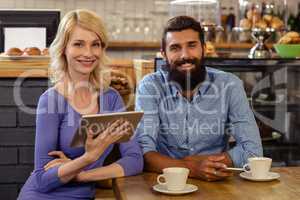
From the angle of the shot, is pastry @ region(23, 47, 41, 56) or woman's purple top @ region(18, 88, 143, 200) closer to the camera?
woman's purple top @ region(18, 88, 143, 200)

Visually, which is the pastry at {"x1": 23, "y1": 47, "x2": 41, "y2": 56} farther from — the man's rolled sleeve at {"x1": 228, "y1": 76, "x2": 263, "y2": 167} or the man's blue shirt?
the man's rolled sleeve at {"x1": 228, "y1": 76, "x2": 263, "y2": 167}

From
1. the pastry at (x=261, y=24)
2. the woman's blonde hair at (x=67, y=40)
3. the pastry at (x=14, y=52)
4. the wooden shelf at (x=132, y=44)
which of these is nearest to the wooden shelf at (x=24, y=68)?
the pastry at (x=14, y=52)

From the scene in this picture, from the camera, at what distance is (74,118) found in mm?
1950

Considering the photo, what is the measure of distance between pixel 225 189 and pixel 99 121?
406mm

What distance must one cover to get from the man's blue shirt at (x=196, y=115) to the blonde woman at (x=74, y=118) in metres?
0.18

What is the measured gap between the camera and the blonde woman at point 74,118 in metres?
1.80

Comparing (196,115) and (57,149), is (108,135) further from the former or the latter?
(196,115)

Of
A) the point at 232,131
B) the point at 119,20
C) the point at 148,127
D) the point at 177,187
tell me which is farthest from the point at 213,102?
the point at 119,20

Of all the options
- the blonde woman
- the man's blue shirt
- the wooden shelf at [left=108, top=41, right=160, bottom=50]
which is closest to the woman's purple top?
the blonde woman

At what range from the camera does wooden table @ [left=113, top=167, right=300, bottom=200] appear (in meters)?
1.47

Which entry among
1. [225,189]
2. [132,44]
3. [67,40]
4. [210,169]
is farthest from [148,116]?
[132,44]

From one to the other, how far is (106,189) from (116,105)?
31 cm

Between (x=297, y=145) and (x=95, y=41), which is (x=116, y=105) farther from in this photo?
(x=297, y=145)

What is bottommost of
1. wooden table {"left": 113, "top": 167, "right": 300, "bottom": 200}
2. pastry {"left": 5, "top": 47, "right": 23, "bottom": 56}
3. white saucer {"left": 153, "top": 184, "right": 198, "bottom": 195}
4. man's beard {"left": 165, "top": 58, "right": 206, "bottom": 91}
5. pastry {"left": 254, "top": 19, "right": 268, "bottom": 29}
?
wooden table {"left": 113, "top": 167, "right": 300, "bottom": 200}
